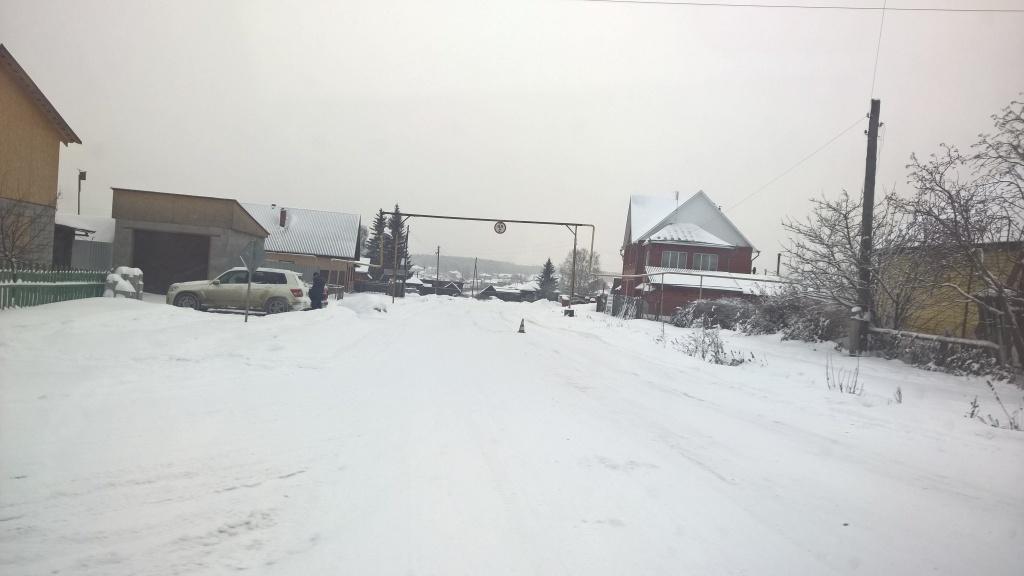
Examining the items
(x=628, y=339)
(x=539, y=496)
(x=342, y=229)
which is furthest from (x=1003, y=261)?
(x=342, y=229)

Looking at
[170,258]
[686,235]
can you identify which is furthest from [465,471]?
[686,235]

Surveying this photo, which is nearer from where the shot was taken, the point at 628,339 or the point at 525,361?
the point at 525,361

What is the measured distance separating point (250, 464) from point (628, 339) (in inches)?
532

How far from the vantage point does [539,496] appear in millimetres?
4031

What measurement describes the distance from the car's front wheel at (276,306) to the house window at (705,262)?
2920 cm

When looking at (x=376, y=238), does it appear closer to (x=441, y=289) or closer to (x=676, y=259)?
(x=441, y=289)

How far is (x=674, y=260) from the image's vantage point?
129 ft

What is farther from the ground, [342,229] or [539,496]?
[342,229]

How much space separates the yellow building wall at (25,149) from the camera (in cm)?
1694

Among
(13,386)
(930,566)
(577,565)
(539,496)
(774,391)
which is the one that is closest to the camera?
(577,565)

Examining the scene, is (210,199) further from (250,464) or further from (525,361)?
(250,464)

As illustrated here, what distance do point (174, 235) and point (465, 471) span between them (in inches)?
1102

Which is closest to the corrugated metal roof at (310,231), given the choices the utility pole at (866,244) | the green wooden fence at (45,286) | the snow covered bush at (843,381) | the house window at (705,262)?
the house window at (705,262)

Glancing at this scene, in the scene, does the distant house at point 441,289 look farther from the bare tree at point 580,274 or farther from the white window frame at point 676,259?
the white window frame at point 676,259
